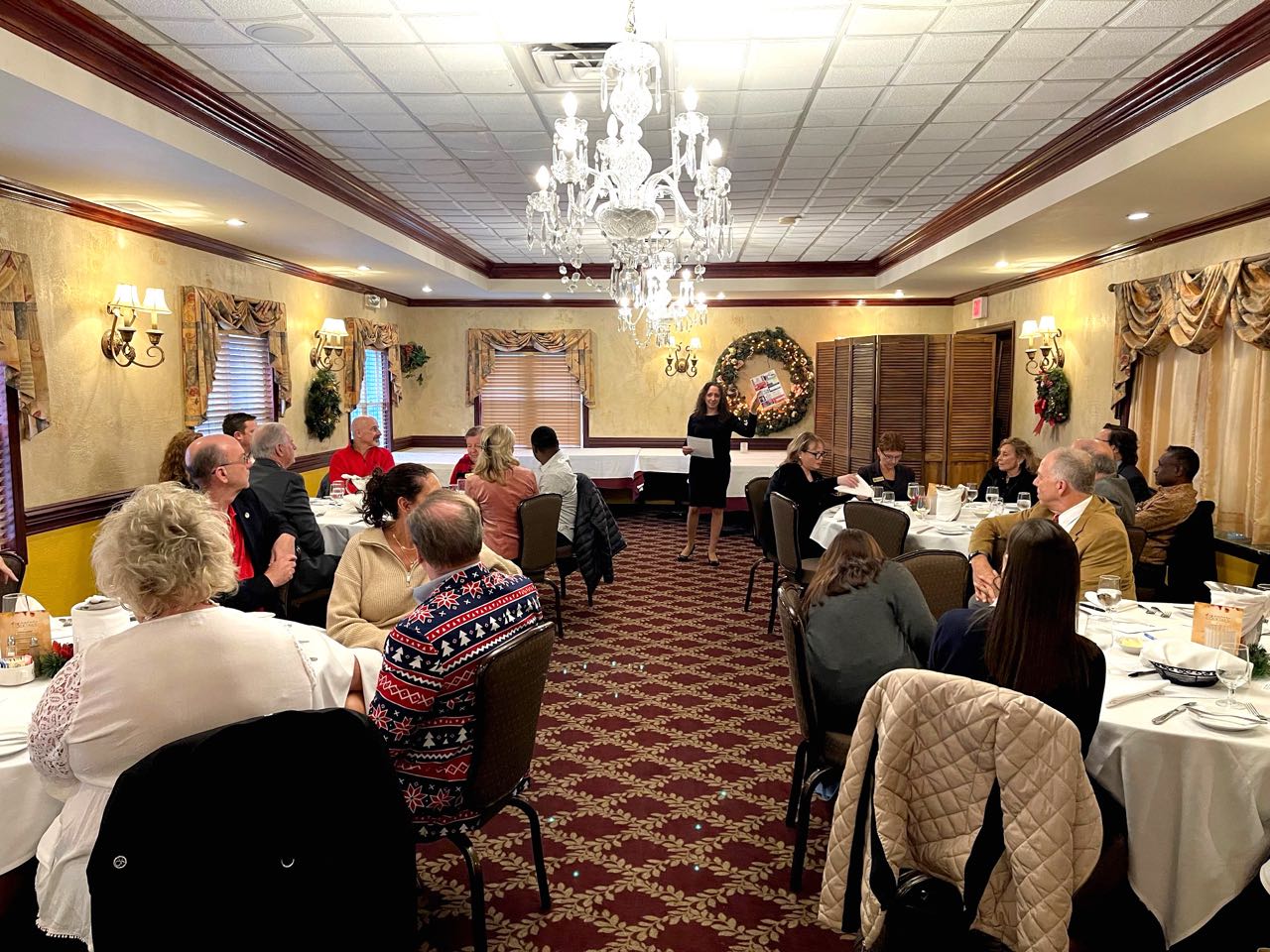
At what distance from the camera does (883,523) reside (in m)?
5.10

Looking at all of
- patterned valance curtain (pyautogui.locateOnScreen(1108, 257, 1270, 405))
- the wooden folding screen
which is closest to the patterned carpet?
Result: patterned valance curtain (pyautogui.locateOnScreen(1108, 257, 1270, 405))

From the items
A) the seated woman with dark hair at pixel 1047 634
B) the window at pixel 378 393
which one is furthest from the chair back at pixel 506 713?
the window at pixel 378 393

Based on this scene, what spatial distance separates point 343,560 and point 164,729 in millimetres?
1459

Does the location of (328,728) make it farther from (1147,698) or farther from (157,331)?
(157,331)

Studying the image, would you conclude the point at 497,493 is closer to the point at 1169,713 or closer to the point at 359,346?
the point at 1169,713

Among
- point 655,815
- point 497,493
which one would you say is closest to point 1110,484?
point 655,815

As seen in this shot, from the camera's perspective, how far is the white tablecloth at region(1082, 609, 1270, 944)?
2.11 m

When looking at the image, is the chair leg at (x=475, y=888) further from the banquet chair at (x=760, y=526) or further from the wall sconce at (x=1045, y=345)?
the wall sconce at (x=1045, y=345)

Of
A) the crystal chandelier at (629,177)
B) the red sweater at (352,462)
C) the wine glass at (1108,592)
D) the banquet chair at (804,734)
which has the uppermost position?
the crystal chandelier at (629,177)

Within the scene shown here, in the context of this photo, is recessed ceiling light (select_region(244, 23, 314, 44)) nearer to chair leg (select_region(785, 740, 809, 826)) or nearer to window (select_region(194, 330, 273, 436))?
chair leg (select_region(785, 740, 809, 826))

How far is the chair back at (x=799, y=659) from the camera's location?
2699mm

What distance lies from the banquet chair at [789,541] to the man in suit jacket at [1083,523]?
1.58m

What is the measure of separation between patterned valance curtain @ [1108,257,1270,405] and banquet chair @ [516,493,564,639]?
4366mm

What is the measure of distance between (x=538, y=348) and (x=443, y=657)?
9950 millimetres
